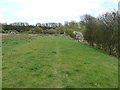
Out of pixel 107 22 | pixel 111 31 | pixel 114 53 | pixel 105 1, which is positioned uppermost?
pixel 105 1

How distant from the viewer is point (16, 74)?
15.9 feet

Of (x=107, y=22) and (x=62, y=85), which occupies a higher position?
(x=107, y=22)

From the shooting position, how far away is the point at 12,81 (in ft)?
13.7

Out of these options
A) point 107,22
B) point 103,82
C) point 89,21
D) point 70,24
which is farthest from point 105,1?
point 70,24

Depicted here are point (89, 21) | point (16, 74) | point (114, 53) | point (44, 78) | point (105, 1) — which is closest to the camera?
point (44, 78)

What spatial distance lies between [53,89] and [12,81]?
1.44 metres

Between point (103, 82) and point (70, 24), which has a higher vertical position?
point (70, 24)

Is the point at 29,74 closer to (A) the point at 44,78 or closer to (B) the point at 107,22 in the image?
(A) the point at 44,78

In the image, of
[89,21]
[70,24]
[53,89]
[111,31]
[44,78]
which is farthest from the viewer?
[70,24]

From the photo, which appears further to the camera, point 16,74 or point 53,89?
point 16,74

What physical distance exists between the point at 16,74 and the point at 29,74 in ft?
1.55

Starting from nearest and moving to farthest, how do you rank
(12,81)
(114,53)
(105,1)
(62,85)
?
(62,85) < (12,81) < (114,53) < (105,1)

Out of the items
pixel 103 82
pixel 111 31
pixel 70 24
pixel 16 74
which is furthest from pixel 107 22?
pixel 70 24

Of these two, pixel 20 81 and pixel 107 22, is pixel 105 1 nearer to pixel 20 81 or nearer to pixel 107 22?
pixel 107 22
